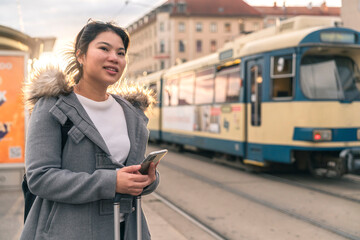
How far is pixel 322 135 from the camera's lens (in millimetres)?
9109

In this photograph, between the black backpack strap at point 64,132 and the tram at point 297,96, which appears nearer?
the black backpack strap at point 64,132

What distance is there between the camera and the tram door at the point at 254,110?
10.2 metres

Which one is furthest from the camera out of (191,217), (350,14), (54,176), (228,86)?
(350,14)

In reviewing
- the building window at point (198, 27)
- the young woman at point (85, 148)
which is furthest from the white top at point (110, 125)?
the building window at point (198, 27)

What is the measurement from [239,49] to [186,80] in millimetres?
4063

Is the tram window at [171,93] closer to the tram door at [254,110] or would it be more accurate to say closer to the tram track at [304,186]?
the tram door at [254,110]

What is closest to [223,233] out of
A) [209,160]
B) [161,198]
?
[161,198]

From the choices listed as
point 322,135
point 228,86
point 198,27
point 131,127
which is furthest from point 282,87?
point 198,27

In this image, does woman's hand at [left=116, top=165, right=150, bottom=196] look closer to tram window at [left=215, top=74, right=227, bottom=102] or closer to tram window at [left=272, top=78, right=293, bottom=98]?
tram window at [left=272, top=78, right=293, bottom=98]

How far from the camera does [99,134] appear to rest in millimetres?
1909

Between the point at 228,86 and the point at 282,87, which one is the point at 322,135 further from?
the point at 228,86

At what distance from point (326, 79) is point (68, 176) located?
840 cm

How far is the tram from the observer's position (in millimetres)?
9227

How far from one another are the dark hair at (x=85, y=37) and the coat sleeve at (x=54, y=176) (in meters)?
0.35
